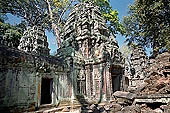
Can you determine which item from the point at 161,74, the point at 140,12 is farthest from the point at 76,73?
the point at 140,12

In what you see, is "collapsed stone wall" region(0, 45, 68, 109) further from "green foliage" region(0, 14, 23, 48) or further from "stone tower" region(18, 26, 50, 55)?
"green foliage" region(0, 14, 23, 48)

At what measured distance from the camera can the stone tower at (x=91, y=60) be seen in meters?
10.0

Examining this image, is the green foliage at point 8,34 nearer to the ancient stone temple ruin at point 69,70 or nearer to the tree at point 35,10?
the tree at point 35,10

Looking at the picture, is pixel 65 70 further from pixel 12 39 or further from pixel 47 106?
pixel 12 39

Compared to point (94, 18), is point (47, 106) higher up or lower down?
lower down

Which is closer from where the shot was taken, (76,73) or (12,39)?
(76,73)

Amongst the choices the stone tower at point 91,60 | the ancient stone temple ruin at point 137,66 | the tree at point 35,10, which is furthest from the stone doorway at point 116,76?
the tree at point 35,10

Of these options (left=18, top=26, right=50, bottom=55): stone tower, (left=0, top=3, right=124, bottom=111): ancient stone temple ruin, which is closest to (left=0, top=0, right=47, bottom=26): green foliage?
(left=18, top=26, right=50, bottom=55): stone tower

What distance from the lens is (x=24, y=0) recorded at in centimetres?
2134

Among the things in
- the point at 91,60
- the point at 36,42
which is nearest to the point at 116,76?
the point at 91,60

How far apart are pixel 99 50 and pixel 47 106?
5.55 metres

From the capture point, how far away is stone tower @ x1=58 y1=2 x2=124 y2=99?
10039 mm

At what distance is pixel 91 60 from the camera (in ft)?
35.0

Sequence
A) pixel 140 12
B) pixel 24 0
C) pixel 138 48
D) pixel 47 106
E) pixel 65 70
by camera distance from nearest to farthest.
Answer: pixel 47 106 → pixel 65 70 → pixel 140 12 → pixel 138 48 → pixel 24 0
